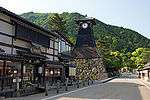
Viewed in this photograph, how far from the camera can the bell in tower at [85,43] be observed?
6088 cm

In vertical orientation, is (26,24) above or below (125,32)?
below

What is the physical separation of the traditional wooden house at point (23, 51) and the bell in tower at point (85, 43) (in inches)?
883

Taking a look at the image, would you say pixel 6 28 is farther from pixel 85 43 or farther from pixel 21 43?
pixel 85 43

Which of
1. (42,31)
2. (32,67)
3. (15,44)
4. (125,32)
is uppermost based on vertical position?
(125,32)

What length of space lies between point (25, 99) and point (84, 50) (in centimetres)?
4347

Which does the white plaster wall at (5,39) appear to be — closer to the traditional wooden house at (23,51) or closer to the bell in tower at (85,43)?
the traditional wooden house at (23,51)

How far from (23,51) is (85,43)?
124 feet

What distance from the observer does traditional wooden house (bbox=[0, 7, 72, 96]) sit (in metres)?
23.0

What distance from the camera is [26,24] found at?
2783cm

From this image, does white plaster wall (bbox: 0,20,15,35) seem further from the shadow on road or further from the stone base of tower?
the stone base of tower

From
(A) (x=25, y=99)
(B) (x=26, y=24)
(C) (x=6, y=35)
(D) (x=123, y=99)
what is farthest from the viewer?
(B) (x=26, y=24)

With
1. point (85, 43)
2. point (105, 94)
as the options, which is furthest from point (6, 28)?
point (85, 43)

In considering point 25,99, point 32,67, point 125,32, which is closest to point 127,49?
point 125,32

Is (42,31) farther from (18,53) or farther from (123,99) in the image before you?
(123,99)
